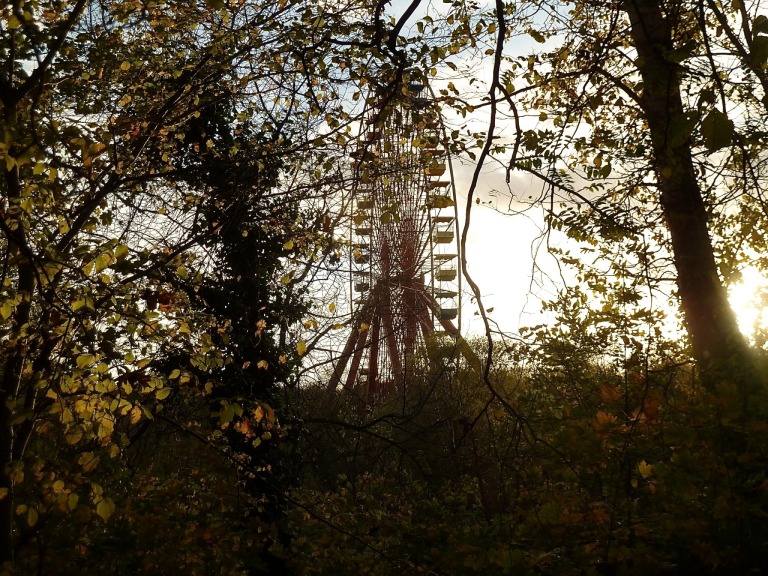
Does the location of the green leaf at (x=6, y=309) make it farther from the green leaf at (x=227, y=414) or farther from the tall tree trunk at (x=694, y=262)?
the tall tree trunk at (x=694, y=262)

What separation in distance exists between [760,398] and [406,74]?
2.88 m

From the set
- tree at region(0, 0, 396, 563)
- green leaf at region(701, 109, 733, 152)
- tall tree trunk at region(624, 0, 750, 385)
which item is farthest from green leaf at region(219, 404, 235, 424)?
tall tree trunk at region(624, 0, 750, 385)

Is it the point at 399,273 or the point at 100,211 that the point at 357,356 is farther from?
the point at 100,211

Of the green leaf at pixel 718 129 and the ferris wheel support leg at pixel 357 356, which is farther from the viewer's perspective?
the ferris wheel support leg at pixel 357 356

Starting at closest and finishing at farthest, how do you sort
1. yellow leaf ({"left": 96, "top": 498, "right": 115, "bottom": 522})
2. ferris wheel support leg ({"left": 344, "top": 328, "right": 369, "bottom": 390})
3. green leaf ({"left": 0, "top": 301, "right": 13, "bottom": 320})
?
yellow leaf ({"left": 96, "top": 498, "right": 115, "bottom": 522})
green leaf ({"left": 0, "top": 301, "right": 13, "bottom": 320})
ferris wheel support leg ({"left": 344, "top": 328, "right": 369, "bottom": 390})

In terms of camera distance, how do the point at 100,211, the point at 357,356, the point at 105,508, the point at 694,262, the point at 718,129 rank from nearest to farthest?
the point at 718,129, the point at 105,508, the point at 100,211, the point at 694,262, the point at 357,356

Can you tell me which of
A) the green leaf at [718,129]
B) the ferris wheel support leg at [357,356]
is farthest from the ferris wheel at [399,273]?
the green leaf at [718,129]

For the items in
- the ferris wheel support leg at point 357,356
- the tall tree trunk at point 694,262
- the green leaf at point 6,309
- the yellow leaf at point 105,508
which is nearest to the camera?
the yellow leaf at point 105,508

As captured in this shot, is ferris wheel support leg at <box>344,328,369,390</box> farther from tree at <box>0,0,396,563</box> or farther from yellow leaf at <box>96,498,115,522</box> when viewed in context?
yellow leaf at <box>96,498,115,522</box>

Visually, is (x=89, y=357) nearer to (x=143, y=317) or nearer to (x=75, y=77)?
(x=143, y=317)

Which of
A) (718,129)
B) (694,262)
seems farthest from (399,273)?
(718,129)

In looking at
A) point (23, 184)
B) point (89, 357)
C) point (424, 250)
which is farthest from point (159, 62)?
point (424, 250)

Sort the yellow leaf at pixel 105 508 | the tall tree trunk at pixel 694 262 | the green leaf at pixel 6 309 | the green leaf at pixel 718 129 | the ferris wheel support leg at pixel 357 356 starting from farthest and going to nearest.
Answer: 1. the ferris wheel support leg at pixel 357 356
2. the tall tree trunk at pixel 694 262
3. the green leaf at pixel 6 309
4. the yellow leaf at pixel 105 508
5. the green leaf at pixel 718 129

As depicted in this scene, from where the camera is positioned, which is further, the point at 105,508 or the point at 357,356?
the point at 357,356
